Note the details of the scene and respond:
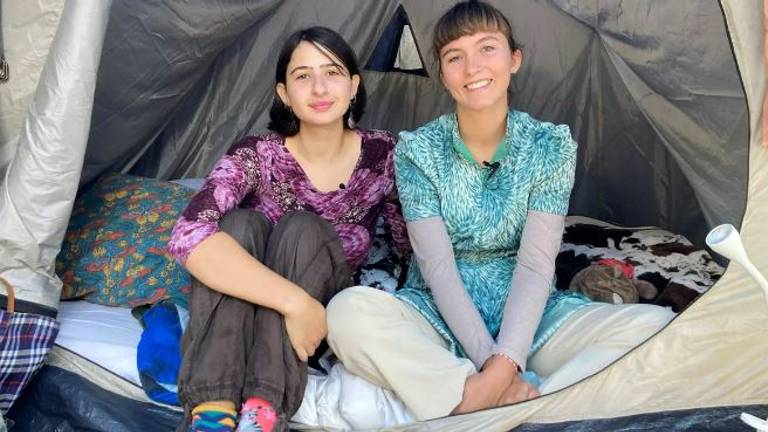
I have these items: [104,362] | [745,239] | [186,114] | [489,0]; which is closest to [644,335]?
[745,239]

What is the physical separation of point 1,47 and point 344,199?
776 millimetres

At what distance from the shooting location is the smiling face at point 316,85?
1.91 m

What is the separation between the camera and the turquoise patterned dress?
1791 mm

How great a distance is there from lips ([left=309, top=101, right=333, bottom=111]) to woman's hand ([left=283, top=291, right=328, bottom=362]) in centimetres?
43

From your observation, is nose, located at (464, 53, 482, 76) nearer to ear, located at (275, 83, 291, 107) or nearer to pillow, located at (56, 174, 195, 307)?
ear, located at (275, 83, 291, 107)

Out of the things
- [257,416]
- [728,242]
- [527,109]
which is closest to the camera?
[728,242]

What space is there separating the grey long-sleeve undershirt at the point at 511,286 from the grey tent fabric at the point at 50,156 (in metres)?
0.70

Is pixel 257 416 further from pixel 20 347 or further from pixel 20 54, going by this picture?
pixel 20 54

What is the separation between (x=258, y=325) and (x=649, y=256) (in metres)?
1.10

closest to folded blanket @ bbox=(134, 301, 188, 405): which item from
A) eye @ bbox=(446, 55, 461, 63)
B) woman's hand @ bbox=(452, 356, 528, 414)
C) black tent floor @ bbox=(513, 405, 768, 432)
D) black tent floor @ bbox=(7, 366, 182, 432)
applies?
black tent floor @ bbox=(7, 366, 182, 432)

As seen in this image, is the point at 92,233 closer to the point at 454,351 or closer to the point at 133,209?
the point at 133,209

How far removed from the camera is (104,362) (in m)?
1.85

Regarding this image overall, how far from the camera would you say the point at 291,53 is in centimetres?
195

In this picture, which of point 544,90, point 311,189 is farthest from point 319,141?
point 544,90
